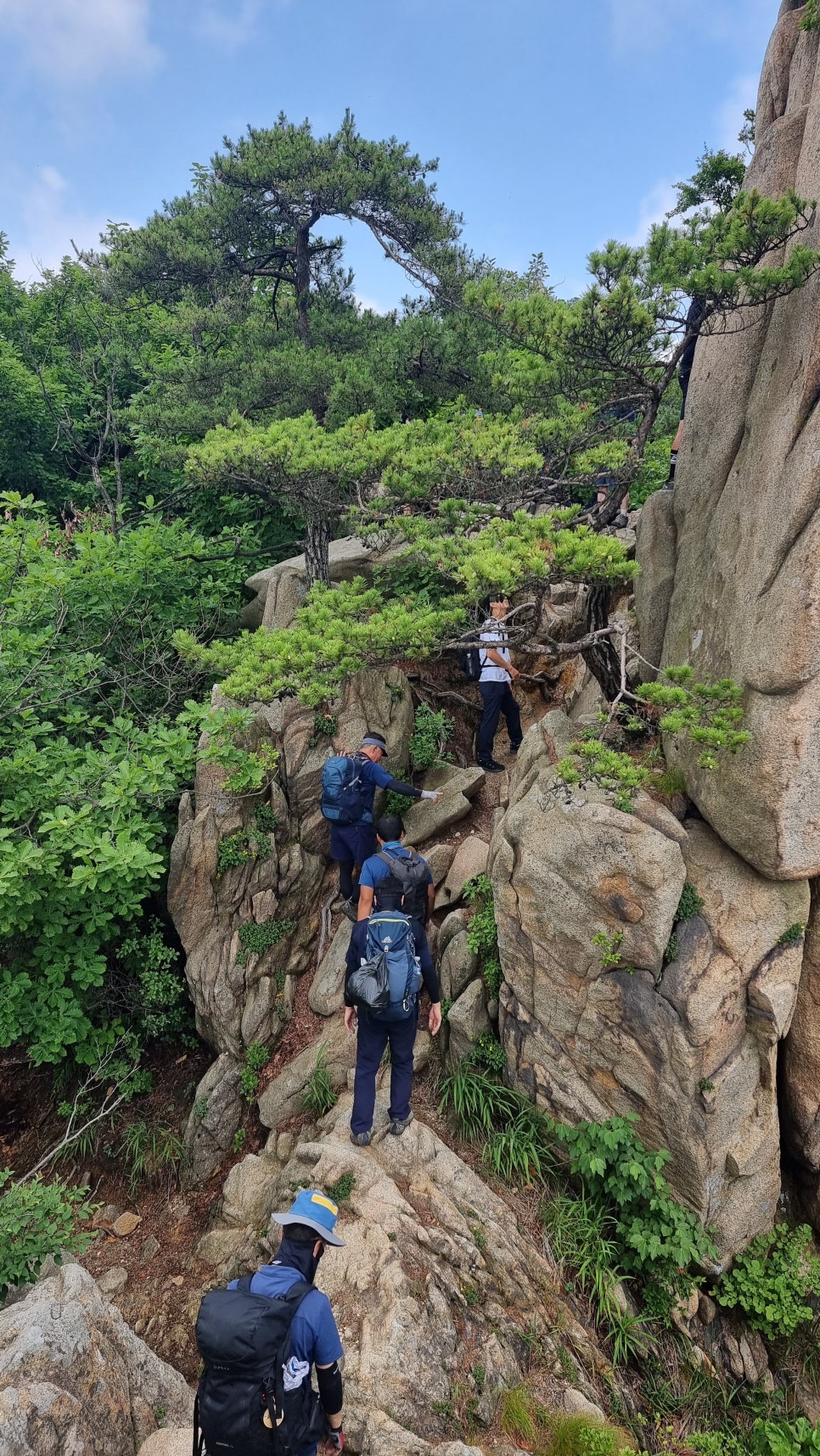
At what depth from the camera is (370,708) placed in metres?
10.7

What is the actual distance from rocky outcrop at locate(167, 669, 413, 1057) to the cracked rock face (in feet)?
12.7

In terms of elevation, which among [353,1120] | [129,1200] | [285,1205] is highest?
[353,1120]

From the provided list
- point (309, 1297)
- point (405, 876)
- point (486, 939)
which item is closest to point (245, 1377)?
point (309, 1297)

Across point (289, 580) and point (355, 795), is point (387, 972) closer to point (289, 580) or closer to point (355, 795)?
point (355, 795)

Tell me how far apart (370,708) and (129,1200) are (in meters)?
7.05

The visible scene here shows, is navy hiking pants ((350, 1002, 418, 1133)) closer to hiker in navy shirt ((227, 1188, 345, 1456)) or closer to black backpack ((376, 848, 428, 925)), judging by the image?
black backpack ((376, 848, 428, 925))

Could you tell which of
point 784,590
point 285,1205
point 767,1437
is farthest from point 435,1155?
point 784,590

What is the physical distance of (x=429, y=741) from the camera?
426 inches

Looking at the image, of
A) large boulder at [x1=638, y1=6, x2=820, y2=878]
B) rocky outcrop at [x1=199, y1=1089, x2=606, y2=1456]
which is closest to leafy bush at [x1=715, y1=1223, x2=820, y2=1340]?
rocky outcrop at [x1=199, y1=1089, x2=606, y2=1456]

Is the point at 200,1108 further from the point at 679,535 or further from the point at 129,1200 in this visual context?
the point at 679,535

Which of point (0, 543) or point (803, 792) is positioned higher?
point (0, 543)

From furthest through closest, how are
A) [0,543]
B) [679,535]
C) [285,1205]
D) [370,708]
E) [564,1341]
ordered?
[370,708]
[0,543]
[679,535]
[285,1205]
[564,1341]

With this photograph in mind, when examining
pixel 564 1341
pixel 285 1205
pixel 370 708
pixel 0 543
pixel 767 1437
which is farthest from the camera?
pixel 370 708

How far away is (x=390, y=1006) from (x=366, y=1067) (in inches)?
31.7
